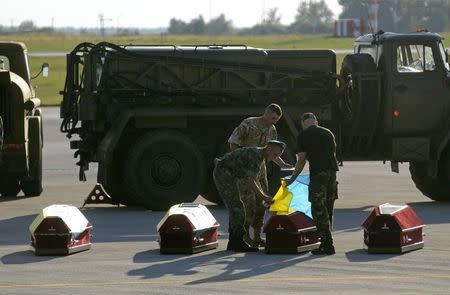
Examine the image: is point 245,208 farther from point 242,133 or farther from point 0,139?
point 0,139

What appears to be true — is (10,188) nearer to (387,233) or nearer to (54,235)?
(54,235)

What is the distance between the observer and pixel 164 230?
17.5 m

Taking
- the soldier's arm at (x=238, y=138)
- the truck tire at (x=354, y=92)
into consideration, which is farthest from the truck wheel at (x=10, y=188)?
the soldier's arm at (x=238, y=138)

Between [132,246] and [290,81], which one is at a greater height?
[290,81]

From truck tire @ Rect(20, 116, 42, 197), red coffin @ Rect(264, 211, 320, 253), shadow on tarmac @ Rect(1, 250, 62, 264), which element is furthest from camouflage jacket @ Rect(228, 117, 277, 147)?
truck tire @ Rect(20, 116, 42, 197)

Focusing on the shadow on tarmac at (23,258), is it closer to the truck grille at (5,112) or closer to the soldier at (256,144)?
the soldier at (256,144)

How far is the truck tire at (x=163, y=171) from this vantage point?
74.6ft

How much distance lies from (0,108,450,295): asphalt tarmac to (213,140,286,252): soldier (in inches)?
10.1

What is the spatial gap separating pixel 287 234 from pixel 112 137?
19.0ft

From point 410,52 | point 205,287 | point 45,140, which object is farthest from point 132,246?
point 45,140

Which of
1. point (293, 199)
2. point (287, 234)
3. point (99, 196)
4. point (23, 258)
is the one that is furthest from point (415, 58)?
point (23, 258)

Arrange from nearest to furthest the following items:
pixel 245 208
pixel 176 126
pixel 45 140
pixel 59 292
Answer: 1. pixel 59 292
2. pixel 245 208
3. pixel 176 126
4. pixel 45 140

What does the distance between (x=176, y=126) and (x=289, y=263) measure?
264 inches

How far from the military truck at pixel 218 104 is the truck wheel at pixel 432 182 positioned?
0.14m
